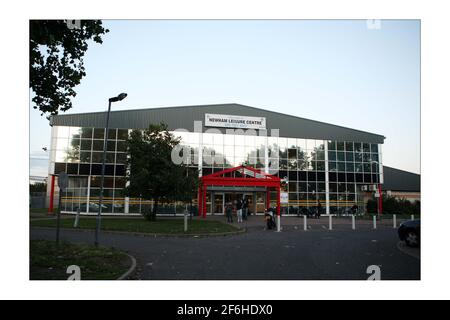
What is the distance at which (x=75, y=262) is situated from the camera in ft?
20.1

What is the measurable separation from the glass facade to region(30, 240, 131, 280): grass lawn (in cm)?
1504

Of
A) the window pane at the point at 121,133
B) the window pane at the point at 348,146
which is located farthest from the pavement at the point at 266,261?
the window pane at the point at 348,146

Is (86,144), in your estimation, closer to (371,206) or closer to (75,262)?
(75,262)

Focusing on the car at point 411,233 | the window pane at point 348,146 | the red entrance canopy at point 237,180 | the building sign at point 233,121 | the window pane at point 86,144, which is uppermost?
the building sign at point 233,121

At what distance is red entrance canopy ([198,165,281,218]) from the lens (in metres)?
22.5

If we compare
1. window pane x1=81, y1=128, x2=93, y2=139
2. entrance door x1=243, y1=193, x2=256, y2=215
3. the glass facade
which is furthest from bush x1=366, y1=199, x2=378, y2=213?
window pane x1=81, y1=128, x2=93, y2=139

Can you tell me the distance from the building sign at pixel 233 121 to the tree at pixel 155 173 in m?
7.53

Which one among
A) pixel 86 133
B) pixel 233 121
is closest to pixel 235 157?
pixel 233 121

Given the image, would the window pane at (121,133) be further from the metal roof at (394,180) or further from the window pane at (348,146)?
the metal roof at (394,180)

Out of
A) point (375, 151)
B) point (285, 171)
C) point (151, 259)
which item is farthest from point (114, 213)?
point (375, 151)

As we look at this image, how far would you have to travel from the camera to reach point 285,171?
2795 centimetres

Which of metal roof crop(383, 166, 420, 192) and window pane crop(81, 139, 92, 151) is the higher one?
window pane crop(81, 139, 92, 151)

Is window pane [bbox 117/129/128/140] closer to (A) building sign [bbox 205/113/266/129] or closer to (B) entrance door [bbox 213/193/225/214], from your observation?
(A) building sign [bbox 205/113/266/129]

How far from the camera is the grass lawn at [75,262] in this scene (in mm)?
5145
